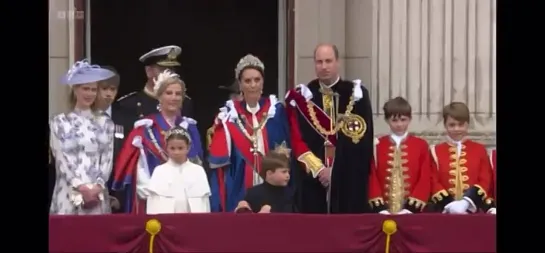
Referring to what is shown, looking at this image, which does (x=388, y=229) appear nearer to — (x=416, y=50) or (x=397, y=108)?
(x=397, y=108)

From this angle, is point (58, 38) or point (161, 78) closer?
point (161, 78)

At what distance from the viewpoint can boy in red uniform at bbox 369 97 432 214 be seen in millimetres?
7406

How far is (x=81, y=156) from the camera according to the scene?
7.28 meters

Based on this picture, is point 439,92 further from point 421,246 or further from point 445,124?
point 421,246

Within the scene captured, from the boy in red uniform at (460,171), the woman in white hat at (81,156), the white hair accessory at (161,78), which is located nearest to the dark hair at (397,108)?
the boy in red uniform at (460,171)

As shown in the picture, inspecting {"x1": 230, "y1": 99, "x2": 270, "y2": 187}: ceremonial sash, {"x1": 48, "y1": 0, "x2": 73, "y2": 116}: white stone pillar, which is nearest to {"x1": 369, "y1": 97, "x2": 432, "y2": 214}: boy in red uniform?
{"x1": 230, "y1": 99, "x2": 270, "y2": 187}: ceremonial sash

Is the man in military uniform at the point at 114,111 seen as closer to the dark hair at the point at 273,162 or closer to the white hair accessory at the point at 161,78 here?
the white hair accessory at the point at 161,78

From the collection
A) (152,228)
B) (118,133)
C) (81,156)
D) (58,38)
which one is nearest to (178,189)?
(152,228)

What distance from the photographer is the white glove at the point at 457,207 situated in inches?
292

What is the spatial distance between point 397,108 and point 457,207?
65 centimetres
